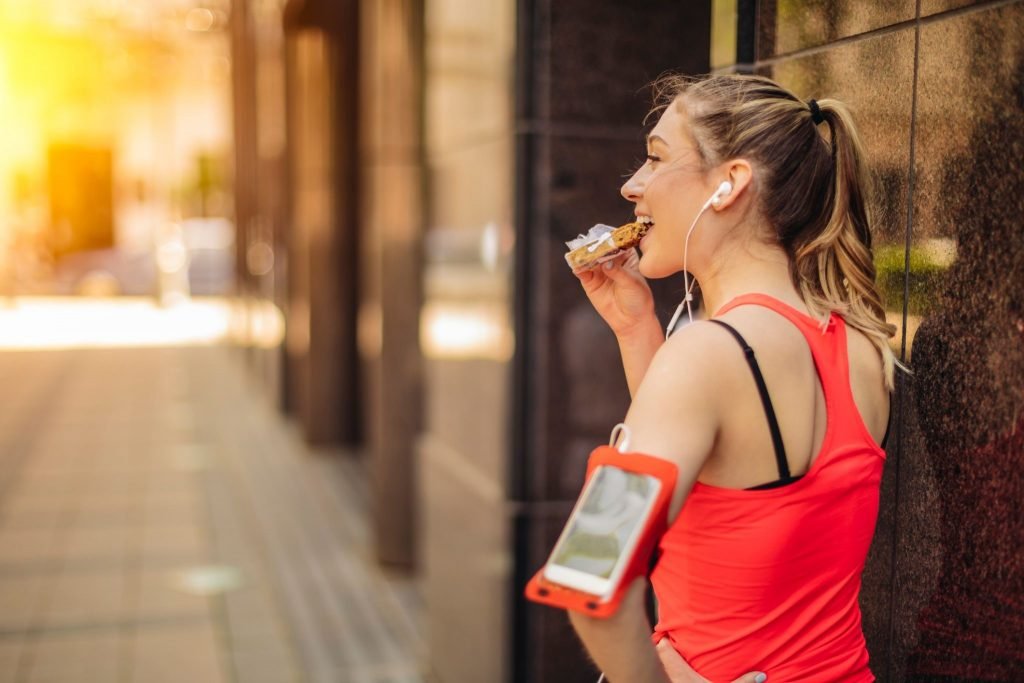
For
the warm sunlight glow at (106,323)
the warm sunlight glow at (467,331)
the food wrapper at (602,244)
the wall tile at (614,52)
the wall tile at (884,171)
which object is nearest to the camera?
the food wrapper at (602,244)

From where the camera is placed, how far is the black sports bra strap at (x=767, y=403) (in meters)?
1.37

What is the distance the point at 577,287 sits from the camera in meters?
3.47

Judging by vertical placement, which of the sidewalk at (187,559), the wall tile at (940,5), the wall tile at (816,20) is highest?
the wall tile at (816,20)

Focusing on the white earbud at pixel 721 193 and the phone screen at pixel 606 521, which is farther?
the white earbud at pixel 721 193

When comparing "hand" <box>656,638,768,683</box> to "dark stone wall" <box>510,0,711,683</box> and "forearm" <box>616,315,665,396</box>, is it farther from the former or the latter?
"dark stone wall" <box>510,0,711,683</box>

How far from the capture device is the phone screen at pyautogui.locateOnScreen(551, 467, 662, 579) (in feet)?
4.10

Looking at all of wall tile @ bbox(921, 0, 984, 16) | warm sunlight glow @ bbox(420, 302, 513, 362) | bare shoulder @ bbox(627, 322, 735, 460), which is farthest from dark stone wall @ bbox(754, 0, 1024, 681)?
warm sunlight glow @ bbox(420, 302, 513, 362)

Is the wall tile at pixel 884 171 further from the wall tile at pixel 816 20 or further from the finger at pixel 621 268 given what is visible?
the finger at pixel 621 268

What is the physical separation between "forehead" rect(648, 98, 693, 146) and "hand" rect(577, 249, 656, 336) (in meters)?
0.21

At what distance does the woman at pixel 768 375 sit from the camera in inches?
55.4

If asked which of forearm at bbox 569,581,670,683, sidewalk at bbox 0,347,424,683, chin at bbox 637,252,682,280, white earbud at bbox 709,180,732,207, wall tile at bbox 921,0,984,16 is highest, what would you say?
wall tile at bbox 921,0,984,16

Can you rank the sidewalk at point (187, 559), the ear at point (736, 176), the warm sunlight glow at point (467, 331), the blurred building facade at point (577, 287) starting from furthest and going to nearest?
the sidewalk at point (187, 559) < the warm sunlight glow at point (467, 331) < the blurred building facade at point (577, 287) < the ear at point (736, 176)

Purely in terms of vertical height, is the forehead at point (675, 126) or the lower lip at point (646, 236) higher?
the forehead at point (675, 126)

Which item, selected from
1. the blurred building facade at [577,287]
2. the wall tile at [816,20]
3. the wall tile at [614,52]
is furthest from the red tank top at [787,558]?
the wall tile at [614,52]
